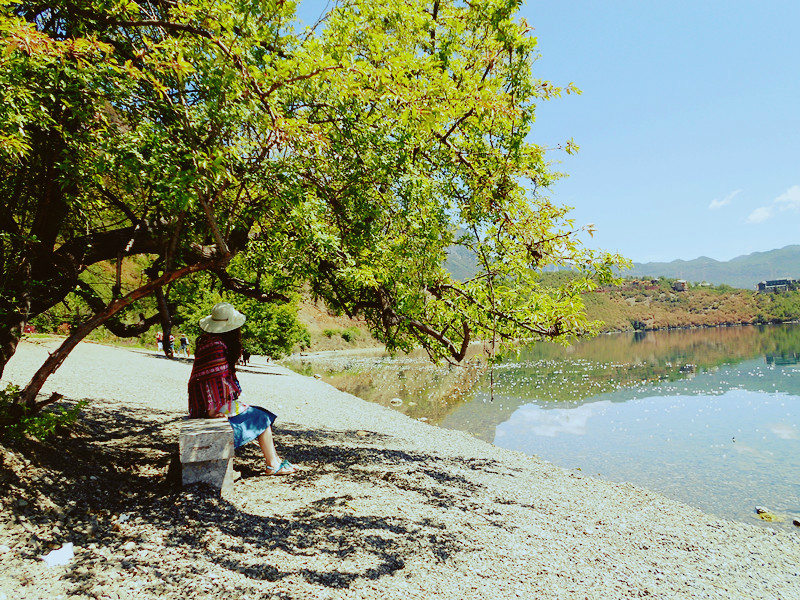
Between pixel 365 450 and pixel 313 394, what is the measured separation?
13.6 m

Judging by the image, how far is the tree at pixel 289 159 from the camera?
4.59 metres

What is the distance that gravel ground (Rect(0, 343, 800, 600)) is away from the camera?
12.7 feet

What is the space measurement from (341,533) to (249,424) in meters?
1.99

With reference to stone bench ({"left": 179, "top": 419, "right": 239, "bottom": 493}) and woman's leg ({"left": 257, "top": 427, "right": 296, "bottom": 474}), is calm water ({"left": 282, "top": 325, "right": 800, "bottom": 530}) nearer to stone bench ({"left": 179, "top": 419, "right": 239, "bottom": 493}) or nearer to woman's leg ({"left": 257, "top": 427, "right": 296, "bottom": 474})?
woman's leg ({"left": 257, "top": 427, "right": 296, "bottom": 474})

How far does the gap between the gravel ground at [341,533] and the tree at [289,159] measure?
5.51 feet

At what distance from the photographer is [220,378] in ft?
19.4

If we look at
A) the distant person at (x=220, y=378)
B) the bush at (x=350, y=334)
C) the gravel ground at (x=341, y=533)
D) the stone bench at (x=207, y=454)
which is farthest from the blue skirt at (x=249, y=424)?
the bush at (x=350, y=334)

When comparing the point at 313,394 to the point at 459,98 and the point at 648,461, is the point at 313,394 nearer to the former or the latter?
the point at 648,461

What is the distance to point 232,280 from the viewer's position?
848cm

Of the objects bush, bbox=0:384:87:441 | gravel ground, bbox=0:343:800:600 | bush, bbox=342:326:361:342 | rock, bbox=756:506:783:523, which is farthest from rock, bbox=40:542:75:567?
bush, bbox=342:326:361:342

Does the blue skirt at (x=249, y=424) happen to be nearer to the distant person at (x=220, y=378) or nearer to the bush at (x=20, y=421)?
the distant person at (x=220, y=378)

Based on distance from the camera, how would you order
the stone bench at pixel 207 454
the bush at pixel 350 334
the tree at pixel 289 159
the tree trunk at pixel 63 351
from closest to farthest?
the tree at pixel 289 159 < the tree trunk at pixel 63 351 < the stone bench at pixel 207 454 < the bush at pixel 350 334

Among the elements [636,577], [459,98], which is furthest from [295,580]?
[459,98]

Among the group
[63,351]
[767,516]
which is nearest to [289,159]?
[63,351]
